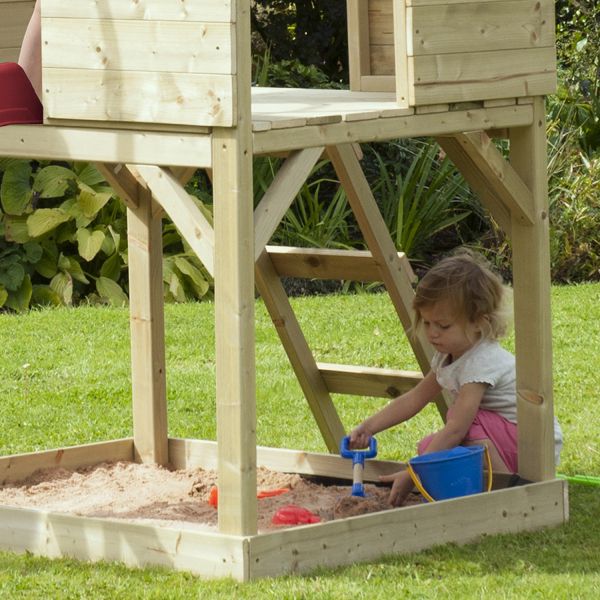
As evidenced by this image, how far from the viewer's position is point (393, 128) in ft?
15.2

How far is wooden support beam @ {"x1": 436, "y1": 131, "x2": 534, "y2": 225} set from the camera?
15.9 ft

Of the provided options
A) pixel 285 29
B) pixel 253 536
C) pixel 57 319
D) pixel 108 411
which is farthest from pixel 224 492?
pixel 285 29

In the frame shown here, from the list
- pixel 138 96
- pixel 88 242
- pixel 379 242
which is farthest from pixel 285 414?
pixel 88 242

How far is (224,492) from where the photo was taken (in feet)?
14.2

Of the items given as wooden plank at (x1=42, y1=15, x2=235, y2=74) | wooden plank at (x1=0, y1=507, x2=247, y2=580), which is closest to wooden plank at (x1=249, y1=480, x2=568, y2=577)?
wooden plank at (x1=0, y1=507, x2=247, y2=580)

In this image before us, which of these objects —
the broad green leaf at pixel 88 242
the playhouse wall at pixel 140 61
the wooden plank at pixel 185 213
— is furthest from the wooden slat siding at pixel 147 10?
the broad green leaf at pixel 88 242

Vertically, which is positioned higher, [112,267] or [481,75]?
[481,75]

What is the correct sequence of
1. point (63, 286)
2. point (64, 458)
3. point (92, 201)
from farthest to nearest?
point (92, 201) → point (63, 286) → point (64, 458)

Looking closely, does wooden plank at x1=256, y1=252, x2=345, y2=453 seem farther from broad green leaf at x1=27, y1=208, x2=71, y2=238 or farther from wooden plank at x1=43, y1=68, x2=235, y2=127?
broad green leaf at x1=27, y1=208, x2=71, y2=238

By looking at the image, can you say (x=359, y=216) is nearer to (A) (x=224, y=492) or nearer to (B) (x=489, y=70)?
(B) (x=489, y=70)

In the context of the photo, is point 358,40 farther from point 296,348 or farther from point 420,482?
point 420,482

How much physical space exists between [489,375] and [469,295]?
0.28 m

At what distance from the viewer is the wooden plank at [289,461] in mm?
5566

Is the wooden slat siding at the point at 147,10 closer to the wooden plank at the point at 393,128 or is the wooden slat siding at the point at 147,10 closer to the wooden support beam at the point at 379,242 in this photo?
the wooden plank at the point at 393,128
